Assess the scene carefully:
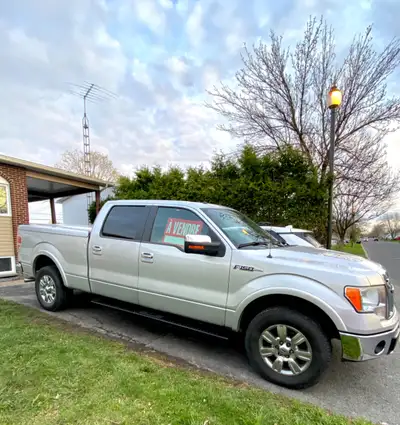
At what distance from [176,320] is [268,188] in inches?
222

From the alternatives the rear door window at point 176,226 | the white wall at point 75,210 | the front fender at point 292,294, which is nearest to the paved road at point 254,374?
the front fender at point 292,294

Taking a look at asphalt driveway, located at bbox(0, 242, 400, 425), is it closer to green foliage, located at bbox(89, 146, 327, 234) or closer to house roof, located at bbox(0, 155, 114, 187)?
green foliage, located at bbox(89, 146, 327, 234)

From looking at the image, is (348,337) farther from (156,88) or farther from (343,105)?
(156,88)

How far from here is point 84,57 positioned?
35.9ft

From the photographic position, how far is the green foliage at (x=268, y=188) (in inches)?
331

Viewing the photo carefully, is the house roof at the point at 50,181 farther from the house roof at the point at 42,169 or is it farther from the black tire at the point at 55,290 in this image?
the black tire at the point at 55,290

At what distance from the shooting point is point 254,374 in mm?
3279

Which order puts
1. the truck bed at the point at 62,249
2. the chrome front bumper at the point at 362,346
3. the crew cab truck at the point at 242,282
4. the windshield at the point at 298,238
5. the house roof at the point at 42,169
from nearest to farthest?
the chrome front bumper at the point at 362,346 < the crew cab truck at the point at 242,282 < the truck bed at the point at 62,249 < the windshield at the point at 298,238 < the house roof at the point at 42,169

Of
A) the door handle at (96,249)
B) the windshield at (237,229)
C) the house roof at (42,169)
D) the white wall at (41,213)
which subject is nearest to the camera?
the windshield at (237,229)

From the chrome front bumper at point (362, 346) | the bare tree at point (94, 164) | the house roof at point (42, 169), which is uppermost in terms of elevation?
the bare tree at point (94, 164)

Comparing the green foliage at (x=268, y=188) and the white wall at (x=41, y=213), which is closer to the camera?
the green foliage at (x=268, y=188)

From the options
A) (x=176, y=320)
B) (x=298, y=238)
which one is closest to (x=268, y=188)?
(x=298, y=238)

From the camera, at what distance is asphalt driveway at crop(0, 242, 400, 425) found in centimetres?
279

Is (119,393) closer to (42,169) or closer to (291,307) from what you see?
(291,307)
